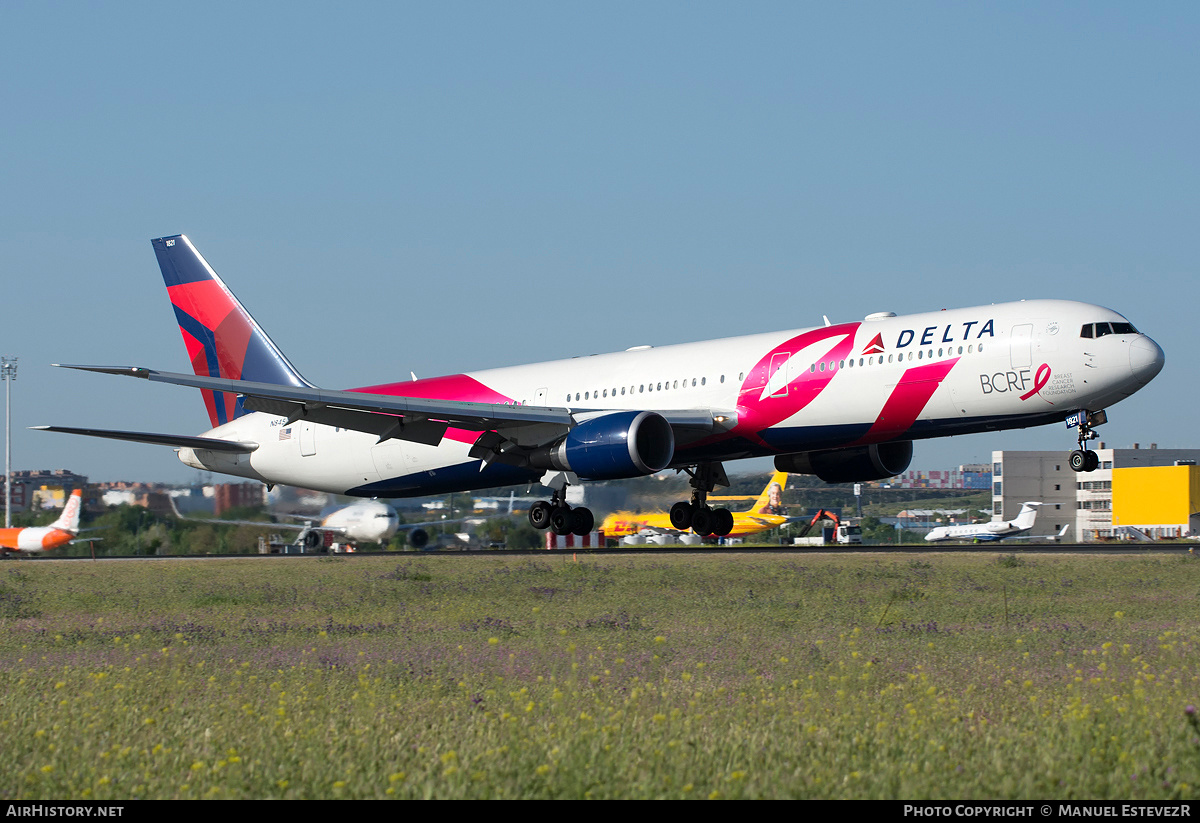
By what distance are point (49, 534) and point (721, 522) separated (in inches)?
1139

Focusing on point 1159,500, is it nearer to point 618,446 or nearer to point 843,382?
point 843,382

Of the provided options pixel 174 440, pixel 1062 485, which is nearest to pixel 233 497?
pixel 174 440

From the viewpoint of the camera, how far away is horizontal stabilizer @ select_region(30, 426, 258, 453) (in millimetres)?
32969

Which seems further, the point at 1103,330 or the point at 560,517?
the point at 560,517

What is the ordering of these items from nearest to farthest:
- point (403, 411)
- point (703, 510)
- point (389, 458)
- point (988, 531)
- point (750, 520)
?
point (403, 411)
point (703, 510)
point (389, 458)
point (750, 520)
point (988, 531)

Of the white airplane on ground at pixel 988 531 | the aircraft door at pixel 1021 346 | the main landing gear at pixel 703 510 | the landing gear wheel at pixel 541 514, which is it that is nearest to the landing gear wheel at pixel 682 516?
the main landing gear at pixel 703 510

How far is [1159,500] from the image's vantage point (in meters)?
87.9

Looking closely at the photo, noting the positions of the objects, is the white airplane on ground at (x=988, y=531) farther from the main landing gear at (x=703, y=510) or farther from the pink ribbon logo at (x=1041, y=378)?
the pink ribbon logo at (x=1041, y=378)

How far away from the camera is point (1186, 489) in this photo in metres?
86.1

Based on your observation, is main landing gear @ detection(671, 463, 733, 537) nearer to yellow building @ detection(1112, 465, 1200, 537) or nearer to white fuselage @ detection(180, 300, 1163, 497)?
white fuselage @ detection(180, 300, 1163, 497)
